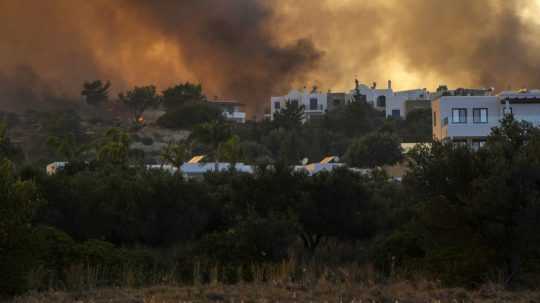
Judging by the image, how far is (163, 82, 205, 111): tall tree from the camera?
122 metres

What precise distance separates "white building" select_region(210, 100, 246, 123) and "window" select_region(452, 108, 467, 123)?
202 feet

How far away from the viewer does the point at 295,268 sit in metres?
22.3

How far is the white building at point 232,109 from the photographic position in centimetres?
12594

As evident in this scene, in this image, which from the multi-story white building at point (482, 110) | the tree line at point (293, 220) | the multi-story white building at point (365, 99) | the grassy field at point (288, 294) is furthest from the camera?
the multi-story white building at point (365, 99)

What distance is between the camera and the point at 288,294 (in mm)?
16953

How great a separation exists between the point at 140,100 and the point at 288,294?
10630 cm

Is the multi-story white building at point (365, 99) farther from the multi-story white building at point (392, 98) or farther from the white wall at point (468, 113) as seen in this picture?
the white wall at point (468, 113)

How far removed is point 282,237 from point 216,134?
194ft

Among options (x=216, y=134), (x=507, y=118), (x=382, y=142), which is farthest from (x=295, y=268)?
(x=216, y=134)

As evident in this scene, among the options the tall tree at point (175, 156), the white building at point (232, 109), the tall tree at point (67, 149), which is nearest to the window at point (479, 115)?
the tall tree at point (175, 156)

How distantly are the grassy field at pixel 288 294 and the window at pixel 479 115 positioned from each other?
144ft

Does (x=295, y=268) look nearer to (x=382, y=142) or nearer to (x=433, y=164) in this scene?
(x=433, y=164)

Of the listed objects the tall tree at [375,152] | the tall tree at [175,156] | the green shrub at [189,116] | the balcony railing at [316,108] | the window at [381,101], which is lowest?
the tall tree at [175,156]

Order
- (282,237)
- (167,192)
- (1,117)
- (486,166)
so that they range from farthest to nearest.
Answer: (1,117) < (167,192) < (282,237) < (486,166)
